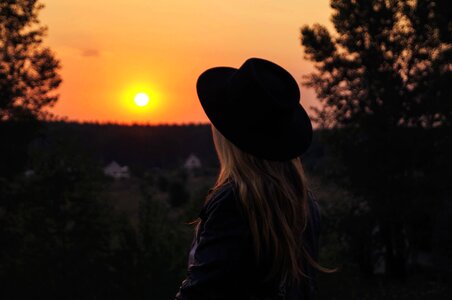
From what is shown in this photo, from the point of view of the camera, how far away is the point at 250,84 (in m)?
2.41

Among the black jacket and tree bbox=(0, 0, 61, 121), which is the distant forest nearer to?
tree bbox=(0, 0, 61, 121)

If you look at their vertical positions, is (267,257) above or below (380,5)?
below

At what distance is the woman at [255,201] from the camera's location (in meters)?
2.21

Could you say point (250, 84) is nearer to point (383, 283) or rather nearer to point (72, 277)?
point (72, 277)

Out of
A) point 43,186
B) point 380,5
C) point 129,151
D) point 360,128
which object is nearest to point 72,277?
point 43,186

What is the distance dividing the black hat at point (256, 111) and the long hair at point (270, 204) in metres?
0.04

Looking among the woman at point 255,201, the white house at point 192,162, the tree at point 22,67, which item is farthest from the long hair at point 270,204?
the white house at point 192,162

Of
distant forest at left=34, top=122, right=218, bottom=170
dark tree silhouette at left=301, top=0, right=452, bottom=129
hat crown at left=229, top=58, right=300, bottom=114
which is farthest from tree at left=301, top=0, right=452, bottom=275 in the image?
distant forest at left=34, top=122, right=218, bottom=170

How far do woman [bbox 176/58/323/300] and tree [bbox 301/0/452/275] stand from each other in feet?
72.2

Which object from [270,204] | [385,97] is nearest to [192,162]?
[385,97]

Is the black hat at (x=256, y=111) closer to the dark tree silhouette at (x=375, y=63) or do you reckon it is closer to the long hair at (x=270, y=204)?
the long hair at (x=270, y=204)

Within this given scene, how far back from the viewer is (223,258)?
7.15 ft

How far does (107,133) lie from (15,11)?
70.1 m

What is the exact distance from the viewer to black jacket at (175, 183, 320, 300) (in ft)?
7.18
